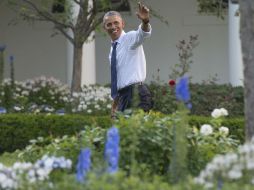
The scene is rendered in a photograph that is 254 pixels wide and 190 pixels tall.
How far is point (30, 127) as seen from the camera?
9516 mm

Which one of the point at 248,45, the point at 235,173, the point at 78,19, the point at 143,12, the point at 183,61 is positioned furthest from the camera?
the point at 183,61

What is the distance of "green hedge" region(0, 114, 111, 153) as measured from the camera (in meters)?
9.42

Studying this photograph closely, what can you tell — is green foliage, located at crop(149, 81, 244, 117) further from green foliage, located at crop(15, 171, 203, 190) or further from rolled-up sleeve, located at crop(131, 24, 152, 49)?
green foliage, located at crop(15, 171, 203, 190)

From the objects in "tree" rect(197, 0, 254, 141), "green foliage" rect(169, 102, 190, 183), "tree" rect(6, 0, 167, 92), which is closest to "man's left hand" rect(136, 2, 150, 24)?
"tree" rect(197, 0, 254, 141)

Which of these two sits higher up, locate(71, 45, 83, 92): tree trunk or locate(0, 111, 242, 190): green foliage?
locate(71, 45, 83, 92): tree trunk

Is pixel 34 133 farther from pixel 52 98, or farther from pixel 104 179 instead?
pixel 104 179

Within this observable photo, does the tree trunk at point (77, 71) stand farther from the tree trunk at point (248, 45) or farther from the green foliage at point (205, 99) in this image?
the tree trunk at point (248, 45)

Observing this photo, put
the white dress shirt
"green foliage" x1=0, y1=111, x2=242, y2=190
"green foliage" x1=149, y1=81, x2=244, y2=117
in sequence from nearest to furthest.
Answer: "green foliage" x1=0, y1=111, x2=242, y2=190 → the white dress shirt → "green foliage" x1=149, y1=81, x2=244, y2=117

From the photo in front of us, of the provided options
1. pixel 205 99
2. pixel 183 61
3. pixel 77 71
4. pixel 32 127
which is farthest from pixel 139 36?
pixel 183 61

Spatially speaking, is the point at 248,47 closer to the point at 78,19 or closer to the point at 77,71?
the point at 78,19

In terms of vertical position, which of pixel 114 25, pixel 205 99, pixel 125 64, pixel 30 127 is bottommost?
pixel 30 127

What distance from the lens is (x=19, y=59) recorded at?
18922 mm

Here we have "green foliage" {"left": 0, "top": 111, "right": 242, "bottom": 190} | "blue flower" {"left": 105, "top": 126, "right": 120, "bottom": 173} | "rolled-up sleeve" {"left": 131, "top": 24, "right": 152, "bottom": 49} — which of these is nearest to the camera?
"blue flower" {"left": 105, "top": 126, "right": 120, "bottom": 173}

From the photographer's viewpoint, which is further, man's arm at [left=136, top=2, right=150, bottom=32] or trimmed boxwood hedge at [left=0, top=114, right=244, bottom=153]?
trimmed boxwood hedge at [left=0, top=114, right=244, bottom=153]
